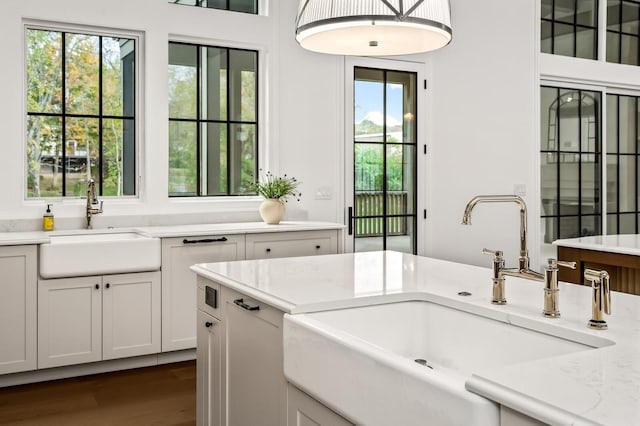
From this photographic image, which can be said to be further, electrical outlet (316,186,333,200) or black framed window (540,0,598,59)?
black framed window (540,0,598,59)

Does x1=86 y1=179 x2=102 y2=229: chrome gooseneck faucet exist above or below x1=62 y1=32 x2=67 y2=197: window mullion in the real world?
below

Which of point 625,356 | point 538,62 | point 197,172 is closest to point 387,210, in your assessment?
point 197,172

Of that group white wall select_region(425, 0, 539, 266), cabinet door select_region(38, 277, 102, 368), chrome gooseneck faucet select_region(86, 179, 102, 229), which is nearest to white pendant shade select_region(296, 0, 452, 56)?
cabinet door select_region(38, 277, 102, 368)

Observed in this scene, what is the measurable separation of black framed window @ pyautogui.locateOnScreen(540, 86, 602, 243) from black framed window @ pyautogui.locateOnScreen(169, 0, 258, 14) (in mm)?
3141

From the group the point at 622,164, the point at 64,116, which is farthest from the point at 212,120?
the point at 622,164

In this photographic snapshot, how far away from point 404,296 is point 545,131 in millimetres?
5021

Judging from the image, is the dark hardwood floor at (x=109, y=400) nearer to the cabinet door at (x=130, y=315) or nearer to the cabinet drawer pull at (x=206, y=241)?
the cabinet door at (x=130, y=315)

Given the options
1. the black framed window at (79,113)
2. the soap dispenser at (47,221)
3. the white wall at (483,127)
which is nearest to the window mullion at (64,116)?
the black framed window at (79,113)

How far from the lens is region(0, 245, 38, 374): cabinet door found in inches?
151

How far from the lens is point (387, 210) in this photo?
5.93m

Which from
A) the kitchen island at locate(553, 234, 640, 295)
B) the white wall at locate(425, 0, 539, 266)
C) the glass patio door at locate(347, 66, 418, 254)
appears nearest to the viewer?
the kitchen island at locate(553, 234, 640, 295)

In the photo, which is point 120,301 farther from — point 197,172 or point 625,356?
point 625,356

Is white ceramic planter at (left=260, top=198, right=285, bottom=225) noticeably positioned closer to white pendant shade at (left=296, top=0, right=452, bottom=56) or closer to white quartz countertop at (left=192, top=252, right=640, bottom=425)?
white quartz countertop at (left=192, top=252, right=640, bottom=425)

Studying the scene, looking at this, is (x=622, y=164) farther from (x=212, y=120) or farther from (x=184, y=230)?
(x=184, y=230)
